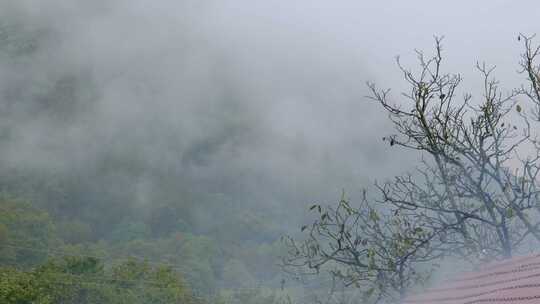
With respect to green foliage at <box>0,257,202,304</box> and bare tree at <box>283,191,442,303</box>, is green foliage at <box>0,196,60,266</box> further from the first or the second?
bare tree at <box>283,191,442,303</box>

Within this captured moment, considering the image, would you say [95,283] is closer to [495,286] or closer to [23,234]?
[23,234]

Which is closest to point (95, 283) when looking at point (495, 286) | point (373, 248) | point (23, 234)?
point (373, 248)

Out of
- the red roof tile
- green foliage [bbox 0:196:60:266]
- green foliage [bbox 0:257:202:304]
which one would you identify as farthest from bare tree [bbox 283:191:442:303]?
green foliage [bbox 0:196:60:266]

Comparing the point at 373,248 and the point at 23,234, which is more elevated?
the point at 23,234

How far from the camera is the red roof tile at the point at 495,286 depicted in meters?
4.71

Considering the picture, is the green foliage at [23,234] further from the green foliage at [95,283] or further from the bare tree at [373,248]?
the bare tree at [373,248]

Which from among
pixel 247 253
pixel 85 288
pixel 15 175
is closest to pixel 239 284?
pixel 247 253

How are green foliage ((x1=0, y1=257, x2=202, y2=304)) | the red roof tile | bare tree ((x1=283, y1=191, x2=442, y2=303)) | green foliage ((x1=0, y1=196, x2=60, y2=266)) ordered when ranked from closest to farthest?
1. the red roof tile
2. bare tree ((x1=283, y1=191, x2=442, y2=303))
3. green foliage ((x1=0, y1=257, x2=202, y2=304))
4. green foliage ((x1=0, y1=196, x2=60, y2=266))

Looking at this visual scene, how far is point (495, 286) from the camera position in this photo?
5.69 meters

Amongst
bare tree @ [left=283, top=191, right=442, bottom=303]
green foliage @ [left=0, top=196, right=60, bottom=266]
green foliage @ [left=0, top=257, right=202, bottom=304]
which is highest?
green foliage @ [left=0, top=196, right=60, bottom=266]

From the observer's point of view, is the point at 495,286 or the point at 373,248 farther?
the point at 373,248

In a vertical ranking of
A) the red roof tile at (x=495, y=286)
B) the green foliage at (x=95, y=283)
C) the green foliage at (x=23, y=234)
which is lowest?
the red roof tile at (x=495, y=286)

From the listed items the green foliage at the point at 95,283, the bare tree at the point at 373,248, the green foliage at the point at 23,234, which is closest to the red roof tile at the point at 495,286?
the bare tree at the point at 373,248

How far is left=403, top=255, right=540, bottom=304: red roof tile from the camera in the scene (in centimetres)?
471
